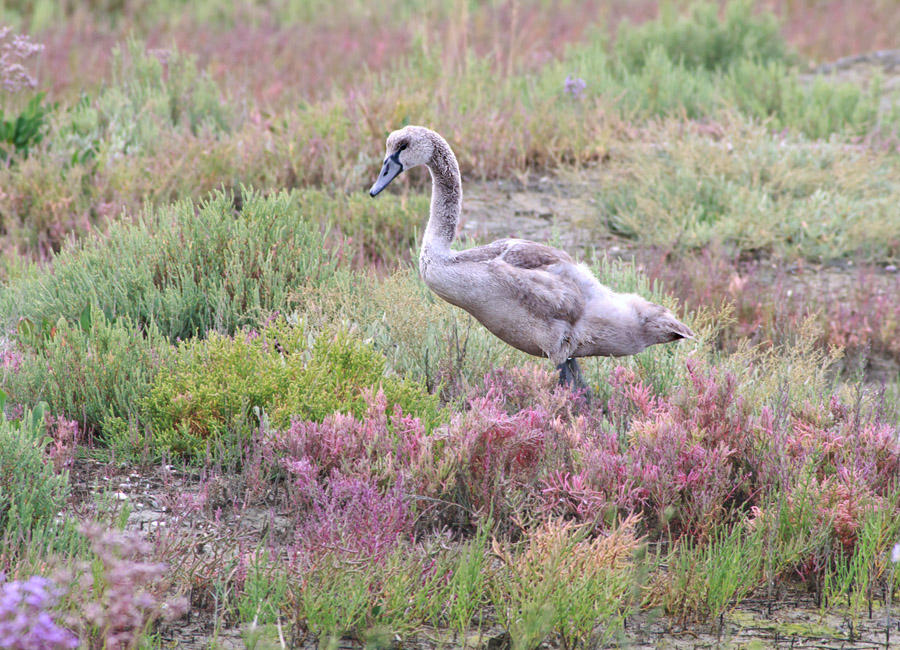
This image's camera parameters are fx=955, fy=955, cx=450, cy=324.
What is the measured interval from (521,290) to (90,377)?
1.95 m

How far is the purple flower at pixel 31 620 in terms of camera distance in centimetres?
246

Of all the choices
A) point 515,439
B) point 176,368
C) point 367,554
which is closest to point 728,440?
point 515,439

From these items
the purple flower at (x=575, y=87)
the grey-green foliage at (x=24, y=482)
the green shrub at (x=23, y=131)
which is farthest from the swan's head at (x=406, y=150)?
the purple flower at (x=575, y=87)

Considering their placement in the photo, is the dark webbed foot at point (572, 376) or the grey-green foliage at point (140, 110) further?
the grey-green foliage at point (140, 110)

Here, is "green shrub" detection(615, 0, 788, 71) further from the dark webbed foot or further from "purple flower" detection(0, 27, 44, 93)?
the dark webbed foot

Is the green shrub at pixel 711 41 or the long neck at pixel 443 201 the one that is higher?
the green shrub at pixel 711 41

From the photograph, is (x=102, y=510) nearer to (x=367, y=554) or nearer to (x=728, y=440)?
(x=367, y=554)

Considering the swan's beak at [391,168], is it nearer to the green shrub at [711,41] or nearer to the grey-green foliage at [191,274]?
the grey-green foliage at [191,274]

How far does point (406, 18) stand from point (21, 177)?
977 centimetres

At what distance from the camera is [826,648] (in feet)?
10.9

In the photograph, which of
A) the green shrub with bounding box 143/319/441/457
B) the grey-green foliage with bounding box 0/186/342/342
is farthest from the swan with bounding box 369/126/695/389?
the grey-green foliage with bounding box 0/186/342/342

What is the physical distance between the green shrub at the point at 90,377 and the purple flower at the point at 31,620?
4.51ft

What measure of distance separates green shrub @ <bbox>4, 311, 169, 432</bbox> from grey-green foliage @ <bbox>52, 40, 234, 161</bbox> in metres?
3.65

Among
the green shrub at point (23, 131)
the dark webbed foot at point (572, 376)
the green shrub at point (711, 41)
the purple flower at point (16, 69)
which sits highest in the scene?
the green shrub at point (711, 41)
